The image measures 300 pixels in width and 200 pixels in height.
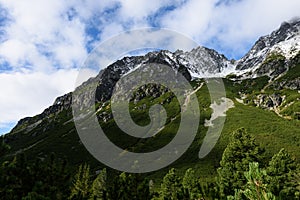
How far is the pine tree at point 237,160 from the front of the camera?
1063 inches

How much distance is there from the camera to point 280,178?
2666 cm

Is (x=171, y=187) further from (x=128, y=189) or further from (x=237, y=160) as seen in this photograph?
(x=237, y=160)

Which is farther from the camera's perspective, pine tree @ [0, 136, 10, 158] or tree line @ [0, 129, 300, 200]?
pine tree @ [0, 136, 10, 158]

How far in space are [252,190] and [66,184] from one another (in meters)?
13.1

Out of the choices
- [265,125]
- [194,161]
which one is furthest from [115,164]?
[265,125]

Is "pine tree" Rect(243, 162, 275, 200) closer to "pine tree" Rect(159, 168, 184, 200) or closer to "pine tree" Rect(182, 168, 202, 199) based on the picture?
"pine tree" Rect(182, 168, 202, 199)

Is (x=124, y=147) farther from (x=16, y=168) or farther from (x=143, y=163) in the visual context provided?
(x=16, y=168)

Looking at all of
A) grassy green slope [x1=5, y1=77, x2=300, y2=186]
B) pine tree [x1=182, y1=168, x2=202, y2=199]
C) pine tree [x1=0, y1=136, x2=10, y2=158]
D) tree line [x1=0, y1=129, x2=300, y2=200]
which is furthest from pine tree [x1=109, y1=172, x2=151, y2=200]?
grassy green slope [x1=5, y1=77, x2=300, y2=186]

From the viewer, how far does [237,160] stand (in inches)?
1115

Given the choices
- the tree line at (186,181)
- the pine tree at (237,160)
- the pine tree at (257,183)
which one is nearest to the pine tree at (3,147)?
the tree line at (186,181)

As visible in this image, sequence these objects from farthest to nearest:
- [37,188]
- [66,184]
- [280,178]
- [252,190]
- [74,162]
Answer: [74,162] → [280,178] → [66,184] → [37,188] → [252,190]

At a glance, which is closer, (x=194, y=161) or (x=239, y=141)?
(x=239, y=141)

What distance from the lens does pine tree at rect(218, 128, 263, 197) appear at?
2701cm

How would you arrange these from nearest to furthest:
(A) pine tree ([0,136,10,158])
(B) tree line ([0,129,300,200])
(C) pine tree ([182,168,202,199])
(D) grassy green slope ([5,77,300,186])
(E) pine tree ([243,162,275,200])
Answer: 1. (E) pine tree ([243,162,275,200])
2. (B) tree line ([0,129,300,200])
3. (A) pine tree ([0,136,10,158])
4. (C) pine tree ([182,168,202,199])
5. (D) grassy green slope ([5,77,300,186])
